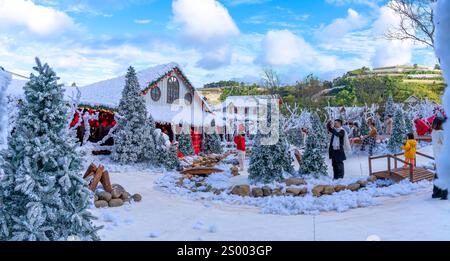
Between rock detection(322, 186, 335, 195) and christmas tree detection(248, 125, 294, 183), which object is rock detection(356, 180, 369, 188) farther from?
christmas tree detection(248, 125, 294, 183)

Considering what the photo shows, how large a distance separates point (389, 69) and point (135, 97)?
49.0 metres

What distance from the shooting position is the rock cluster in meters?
7.19

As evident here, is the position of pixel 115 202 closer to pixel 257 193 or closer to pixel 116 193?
pixel 116 193

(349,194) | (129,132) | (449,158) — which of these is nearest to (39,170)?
(449,158)

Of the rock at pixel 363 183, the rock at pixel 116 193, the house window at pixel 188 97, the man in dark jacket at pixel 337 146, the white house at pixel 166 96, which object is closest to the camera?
the rock at pixel 116 193

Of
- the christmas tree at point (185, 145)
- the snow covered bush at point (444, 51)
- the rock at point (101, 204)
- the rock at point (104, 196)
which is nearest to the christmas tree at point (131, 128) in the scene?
the christmas tree at point (185, 145)

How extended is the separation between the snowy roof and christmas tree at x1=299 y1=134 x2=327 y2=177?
9.55 meters

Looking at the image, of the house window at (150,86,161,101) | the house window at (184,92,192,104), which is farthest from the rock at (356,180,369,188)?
the house window at (184,92,192,104)

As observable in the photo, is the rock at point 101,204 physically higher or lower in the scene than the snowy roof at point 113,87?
lower

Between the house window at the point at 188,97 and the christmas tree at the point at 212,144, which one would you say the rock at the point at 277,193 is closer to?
the christmas tree at the point at 212,144

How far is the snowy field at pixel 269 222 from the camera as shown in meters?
4.96

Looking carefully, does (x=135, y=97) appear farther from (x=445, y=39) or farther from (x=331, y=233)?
(x=445, y=39)

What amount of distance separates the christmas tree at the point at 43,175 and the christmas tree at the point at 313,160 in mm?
7414

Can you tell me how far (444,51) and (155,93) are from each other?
19316mm
